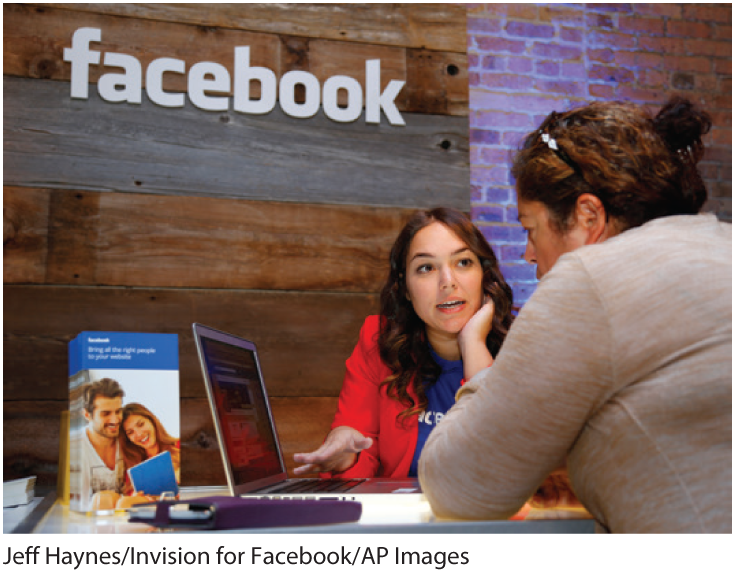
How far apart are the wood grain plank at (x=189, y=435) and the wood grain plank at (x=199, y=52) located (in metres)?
1.20

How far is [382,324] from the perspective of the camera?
2.38m

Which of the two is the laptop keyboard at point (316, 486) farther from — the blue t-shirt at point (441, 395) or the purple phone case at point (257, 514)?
the blue t-shirt at point (441, 395)

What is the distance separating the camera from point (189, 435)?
2.55 m

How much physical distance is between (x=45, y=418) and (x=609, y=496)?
2.09m

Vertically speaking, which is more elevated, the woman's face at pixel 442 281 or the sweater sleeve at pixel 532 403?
the woman's face at pixel 442 281

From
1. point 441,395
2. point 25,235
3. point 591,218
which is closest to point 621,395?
point 591,218

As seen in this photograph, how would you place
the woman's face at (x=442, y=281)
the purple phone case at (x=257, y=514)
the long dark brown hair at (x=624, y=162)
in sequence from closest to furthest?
1. the purple phone case at (x=257, y=514)
2. the long dark brown hair at (x=624, y=162)
3. the woman's face at (x=442, y=281)

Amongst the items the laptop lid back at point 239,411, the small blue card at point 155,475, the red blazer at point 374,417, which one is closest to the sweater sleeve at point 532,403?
the laptop lid back at point 239,411

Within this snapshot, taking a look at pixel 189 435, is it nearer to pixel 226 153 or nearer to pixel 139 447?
pixel 226 153

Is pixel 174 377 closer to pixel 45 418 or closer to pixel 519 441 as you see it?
pixel 519 441

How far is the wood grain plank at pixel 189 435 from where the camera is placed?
95.0 inches

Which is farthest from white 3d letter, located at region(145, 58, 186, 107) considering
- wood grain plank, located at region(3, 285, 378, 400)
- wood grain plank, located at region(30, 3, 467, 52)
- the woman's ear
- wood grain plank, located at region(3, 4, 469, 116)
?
the woman's ear

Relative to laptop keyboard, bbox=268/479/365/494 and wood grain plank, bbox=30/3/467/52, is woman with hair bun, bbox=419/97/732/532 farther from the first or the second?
wood grain plank, bbox=30/3/467/52
